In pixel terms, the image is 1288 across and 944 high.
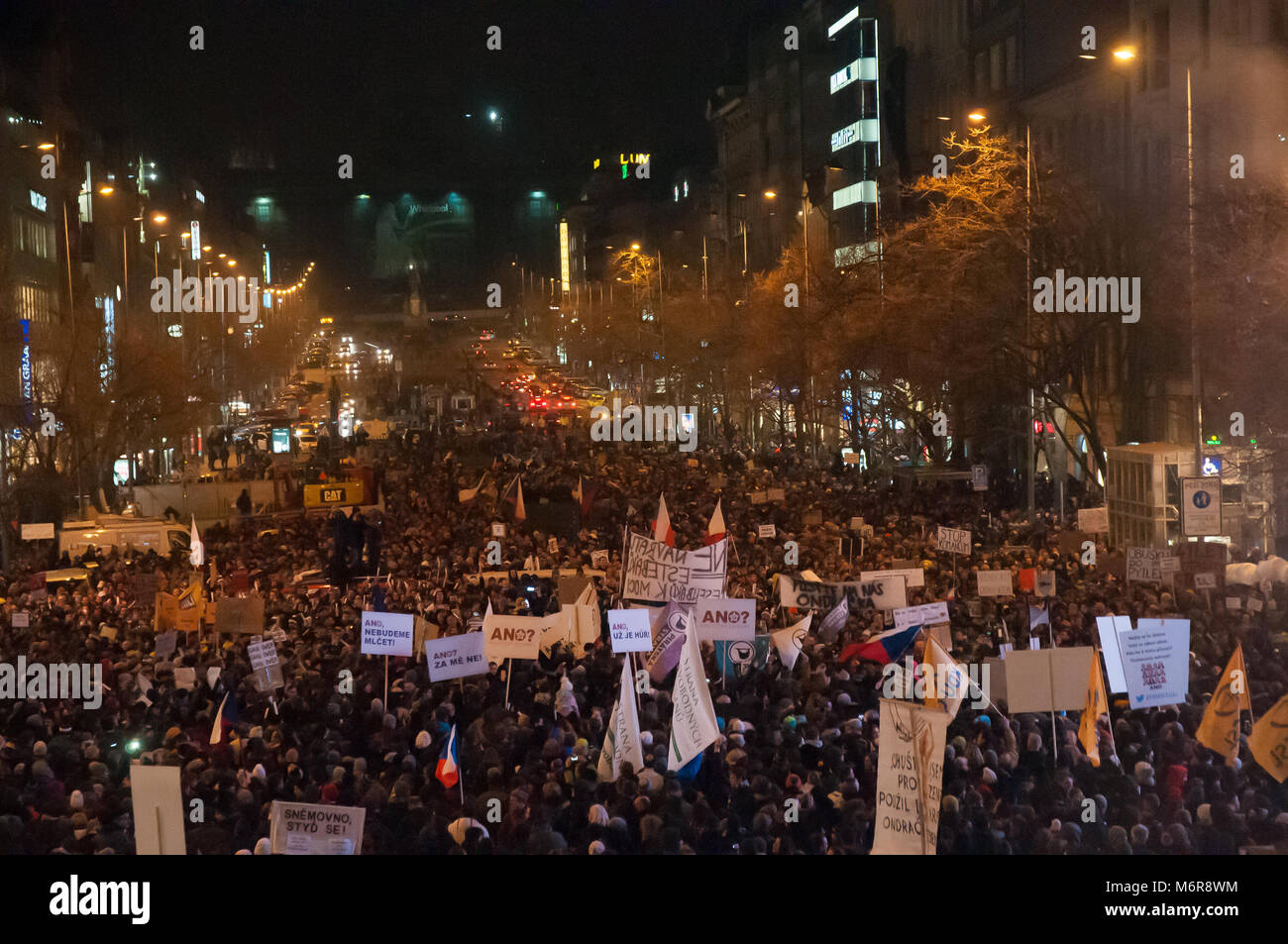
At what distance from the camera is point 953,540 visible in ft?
68.3

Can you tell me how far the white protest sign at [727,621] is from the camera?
49.7 ft

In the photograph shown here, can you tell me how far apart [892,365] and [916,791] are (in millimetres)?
29143

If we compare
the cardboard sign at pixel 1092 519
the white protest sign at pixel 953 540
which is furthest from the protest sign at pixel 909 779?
the cardboard sign at pixel 1092 519

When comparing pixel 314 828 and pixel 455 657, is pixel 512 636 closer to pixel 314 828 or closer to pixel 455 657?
pixel 455 657

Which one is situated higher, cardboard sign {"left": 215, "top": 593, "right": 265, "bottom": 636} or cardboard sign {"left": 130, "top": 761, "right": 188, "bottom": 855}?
cardboard sign {"left": 215, "top": 593, "right": 265, "bottom": 636}

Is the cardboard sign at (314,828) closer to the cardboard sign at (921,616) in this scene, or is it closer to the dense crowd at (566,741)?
the dense crowd at (566,741)

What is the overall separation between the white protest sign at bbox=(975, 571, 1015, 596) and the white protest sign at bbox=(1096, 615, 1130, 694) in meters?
4.73

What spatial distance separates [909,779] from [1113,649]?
11.1 ft

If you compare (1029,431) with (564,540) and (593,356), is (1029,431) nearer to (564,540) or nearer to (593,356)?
(564,540)

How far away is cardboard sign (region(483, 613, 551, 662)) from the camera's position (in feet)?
47.8

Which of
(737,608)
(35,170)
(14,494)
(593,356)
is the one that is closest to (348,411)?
(35,170)

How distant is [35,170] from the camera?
59.8 metres

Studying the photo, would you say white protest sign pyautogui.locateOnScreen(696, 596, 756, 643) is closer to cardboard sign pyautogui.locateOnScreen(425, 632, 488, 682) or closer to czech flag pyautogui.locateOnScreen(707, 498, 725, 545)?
cardboard sign pyautogui.locateOnScreen(425, 632, 488, 682)

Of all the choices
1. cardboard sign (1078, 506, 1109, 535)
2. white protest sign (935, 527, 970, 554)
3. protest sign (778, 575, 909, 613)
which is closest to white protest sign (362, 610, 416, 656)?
protest sign (778, 575, 909, 613)
